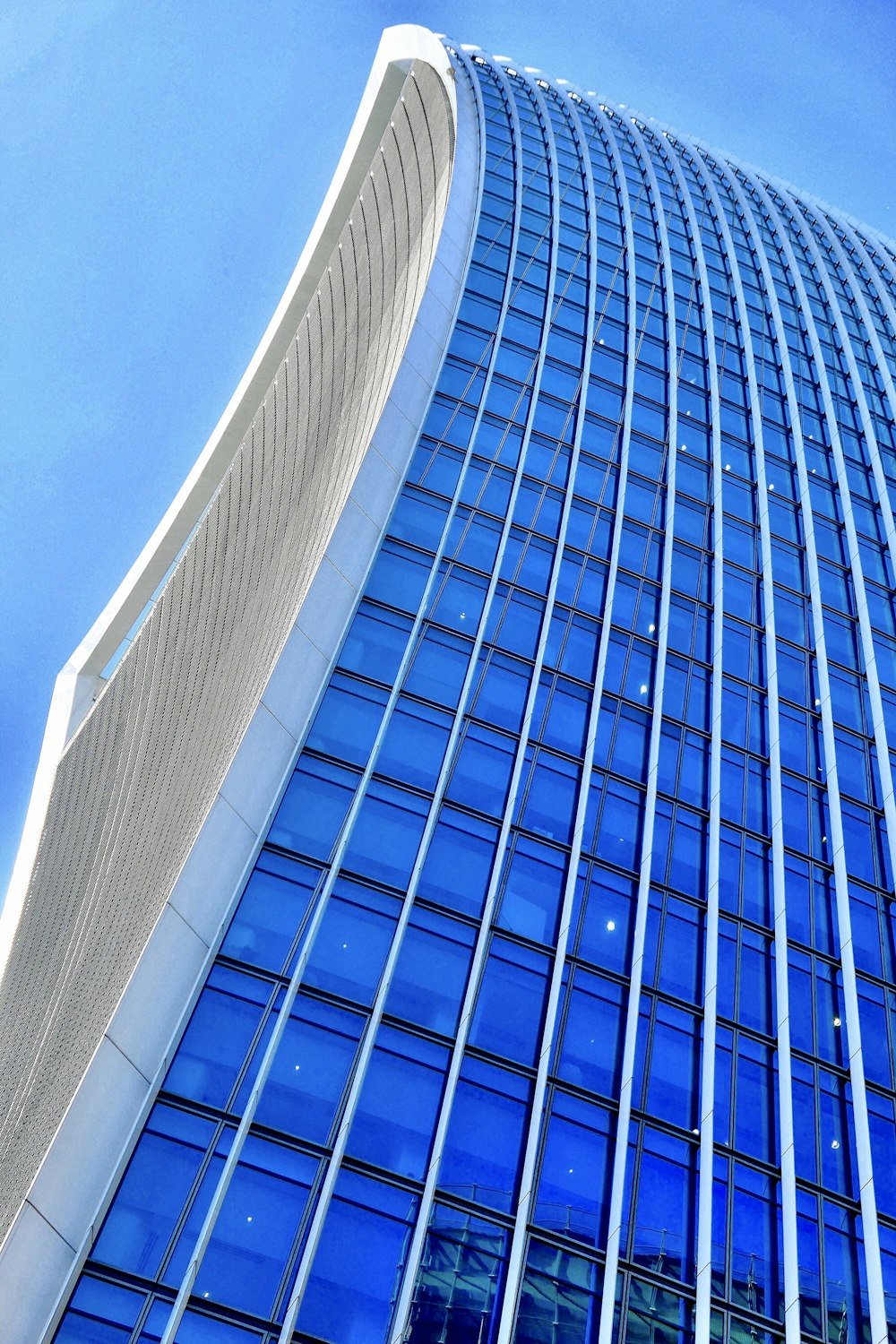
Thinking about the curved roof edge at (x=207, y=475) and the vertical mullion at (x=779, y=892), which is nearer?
the vertical mullion at (x=779, y=892)

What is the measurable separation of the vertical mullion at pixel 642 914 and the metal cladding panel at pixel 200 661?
24.7 feet

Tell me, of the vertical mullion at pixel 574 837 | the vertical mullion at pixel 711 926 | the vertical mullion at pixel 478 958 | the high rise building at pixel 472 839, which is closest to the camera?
the vertical mullion at pixel 478 958

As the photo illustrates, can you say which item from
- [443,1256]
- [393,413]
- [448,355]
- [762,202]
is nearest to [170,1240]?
[443,1256]

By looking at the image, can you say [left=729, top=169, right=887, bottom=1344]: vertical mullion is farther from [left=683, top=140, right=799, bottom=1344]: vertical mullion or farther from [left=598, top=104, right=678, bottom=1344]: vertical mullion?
[left=598, top=104, right=678, bottom=1344]: vertical mullion

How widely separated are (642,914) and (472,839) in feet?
10.7

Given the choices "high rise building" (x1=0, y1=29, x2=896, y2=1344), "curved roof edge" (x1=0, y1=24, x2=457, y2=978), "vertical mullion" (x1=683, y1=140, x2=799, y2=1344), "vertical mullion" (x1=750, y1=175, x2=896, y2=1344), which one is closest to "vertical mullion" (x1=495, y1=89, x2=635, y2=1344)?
"high rise building" (x1=0, y1=29, x2=896, y2=1344)

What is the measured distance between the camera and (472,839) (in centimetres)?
2255

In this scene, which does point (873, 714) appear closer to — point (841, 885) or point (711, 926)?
point (841, 885)

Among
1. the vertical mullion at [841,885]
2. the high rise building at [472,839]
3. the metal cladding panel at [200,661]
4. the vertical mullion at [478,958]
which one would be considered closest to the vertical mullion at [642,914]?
the high rise building at [472,839]

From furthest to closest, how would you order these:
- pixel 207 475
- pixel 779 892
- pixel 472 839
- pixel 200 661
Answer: pixel 207 475 < pixel 200 661 < pixel 779 892 < pixel 472 839

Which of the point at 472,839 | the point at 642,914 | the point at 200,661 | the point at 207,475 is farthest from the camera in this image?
the point at 207,475

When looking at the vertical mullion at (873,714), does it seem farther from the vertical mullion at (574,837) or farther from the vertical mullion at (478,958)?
the vertical mullion at (478,958)

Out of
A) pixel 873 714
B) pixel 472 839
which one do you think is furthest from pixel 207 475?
pixel 873 714

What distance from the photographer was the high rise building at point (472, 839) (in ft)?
57.3
